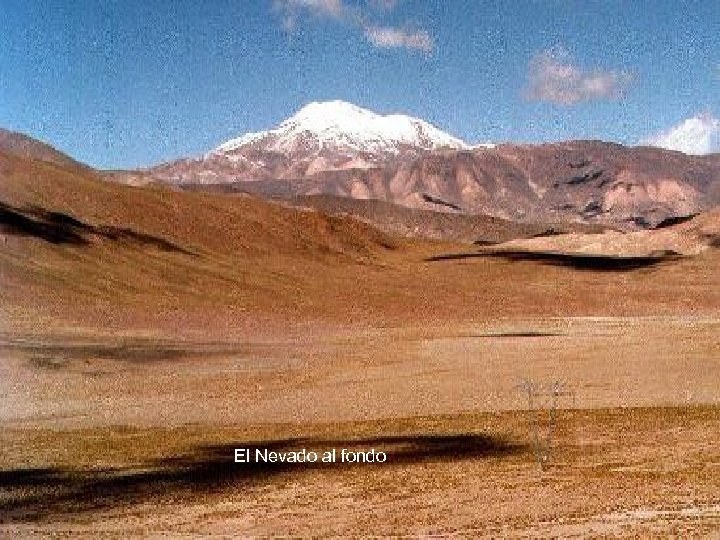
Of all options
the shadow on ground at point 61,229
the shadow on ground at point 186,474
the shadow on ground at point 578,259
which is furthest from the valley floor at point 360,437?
the shadow on ground at point 578,259

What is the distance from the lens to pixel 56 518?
18625 mm

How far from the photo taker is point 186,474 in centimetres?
2220

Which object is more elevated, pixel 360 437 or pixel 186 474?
pixel 360 437

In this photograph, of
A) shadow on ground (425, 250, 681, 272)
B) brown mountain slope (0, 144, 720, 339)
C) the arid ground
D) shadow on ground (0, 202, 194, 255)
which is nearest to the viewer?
the arid ground

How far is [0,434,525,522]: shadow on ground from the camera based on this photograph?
64.9 ft

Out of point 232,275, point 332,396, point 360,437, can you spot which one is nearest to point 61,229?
point 232,275

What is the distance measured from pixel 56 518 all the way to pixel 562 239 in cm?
13331

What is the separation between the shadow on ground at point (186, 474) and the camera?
19781mm

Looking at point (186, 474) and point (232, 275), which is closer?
point (186, 474)

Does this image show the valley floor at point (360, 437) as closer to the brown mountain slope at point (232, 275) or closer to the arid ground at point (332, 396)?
the arid ground at point (332, 396)

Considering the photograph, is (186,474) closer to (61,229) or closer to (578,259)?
(61,229)

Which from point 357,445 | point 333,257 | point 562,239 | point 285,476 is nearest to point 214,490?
point 285,476

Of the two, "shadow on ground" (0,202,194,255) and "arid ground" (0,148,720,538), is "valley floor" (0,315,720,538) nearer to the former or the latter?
"arid ground" (0,148,720,538)

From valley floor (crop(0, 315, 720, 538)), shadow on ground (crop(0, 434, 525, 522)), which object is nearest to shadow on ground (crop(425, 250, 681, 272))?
valley floor (crop(0, 315, 720, 538))
